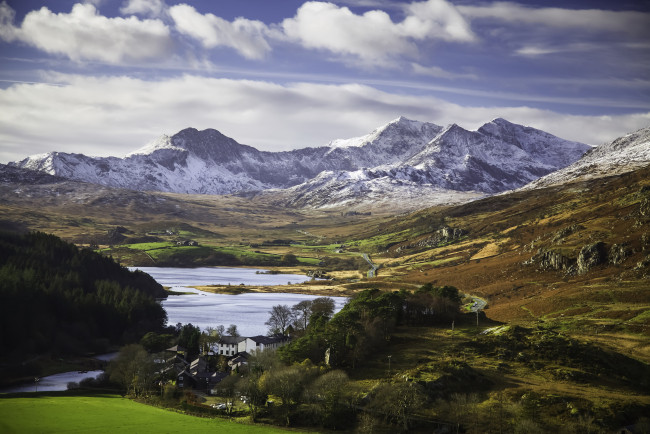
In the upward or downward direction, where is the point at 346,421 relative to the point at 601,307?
Result: downward

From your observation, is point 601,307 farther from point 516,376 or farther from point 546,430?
point 546,430

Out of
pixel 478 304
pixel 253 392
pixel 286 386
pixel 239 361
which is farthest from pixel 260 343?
pixel 478 304

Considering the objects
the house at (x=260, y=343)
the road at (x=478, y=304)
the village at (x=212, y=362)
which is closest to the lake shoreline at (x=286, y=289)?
the road at (x=478, y=304)

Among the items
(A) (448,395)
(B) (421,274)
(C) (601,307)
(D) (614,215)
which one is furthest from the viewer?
(B) (421,274)

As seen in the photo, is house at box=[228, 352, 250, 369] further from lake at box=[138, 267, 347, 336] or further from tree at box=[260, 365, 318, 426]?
lake at box=[138, 267, 347, 336]

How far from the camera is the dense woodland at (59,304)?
9469cm

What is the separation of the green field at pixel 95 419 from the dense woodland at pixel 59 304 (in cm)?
3311

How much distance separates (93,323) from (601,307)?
89.6m

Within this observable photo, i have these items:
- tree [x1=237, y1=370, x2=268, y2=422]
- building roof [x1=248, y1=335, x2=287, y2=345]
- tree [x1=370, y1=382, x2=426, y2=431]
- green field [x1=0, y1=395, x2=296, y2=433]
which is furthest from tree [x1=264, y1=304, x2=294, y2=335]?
tree [x1=370, y1=382, x2=426, y2=431]

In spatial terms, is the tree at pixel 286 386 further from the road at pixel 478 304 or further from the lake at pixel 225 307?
the road at pixel 478 304

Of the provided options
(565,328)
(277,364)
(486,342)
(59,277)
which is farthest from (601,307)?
(59,277)

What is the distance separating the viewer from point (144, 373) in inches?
2849

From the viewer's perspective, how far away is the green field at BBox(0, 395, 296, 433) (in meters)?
52.1

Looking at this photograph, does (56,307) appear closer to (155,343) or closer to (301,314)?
(155,343)
